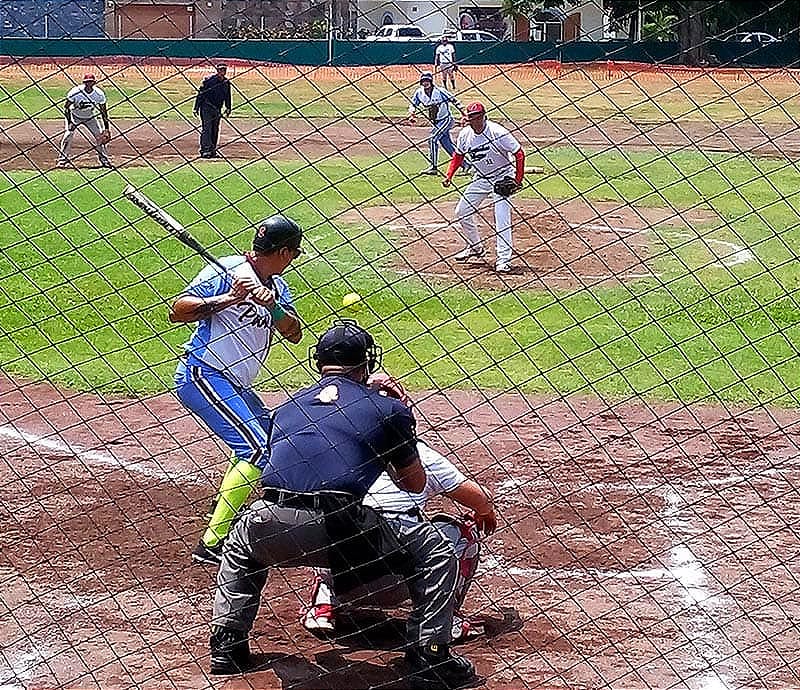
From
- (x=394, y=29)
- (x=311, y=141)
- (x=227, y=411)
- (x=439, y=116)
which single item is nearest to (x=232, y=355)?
(x=227, y=411)

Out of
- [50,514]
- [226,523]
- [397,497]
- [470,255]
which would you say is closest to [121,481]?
[50,514]

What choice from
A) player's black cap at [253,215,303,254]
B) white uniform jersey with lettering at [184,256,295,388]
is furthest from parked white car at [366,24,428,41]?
white uniform jersey with lettering at [184,256,295,388]

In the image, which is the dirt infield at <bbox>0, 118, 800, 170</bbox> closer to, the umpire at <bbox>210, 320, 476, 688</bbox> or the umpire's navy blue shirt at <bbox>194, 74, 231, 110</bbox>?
the umpire's navy blue shirt at <bbox>194, 74, 231, 110</bbox>

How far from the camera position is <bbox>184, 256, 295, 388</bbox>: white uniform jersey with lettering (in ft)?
20.3

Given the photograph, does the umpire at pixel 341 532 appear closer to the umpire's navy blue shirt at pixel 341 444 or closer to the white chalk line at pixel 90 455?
the umpire's navy blue shirt at pixel 341 444

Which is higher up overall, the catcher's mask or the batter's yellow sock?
the catcher's mask

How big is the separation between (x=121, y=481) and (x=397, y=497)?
2591mm

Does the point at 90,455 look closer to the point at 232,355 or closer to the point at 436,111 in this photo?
the point at 232,355

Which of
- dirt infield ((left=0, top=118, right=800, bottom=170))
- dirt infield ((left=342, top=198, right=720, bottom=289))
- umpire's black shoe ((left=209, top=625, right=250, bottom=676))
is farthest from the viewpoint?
dirt infield ((left=0, top=118, right=800, bottom=170))

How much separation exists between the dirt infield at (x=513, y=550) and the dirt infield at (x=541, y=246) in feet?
12.6

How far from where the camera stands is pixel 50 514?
7.02 m

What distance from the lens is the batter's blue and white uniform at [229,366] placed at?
6.18 metres

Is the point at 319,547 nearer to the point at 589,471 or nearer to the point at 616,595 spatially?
the point at 616,595

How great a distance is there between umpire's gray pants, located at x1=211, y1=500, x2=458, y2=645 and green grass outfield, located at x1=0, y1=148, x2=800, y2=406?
7.88 feet
